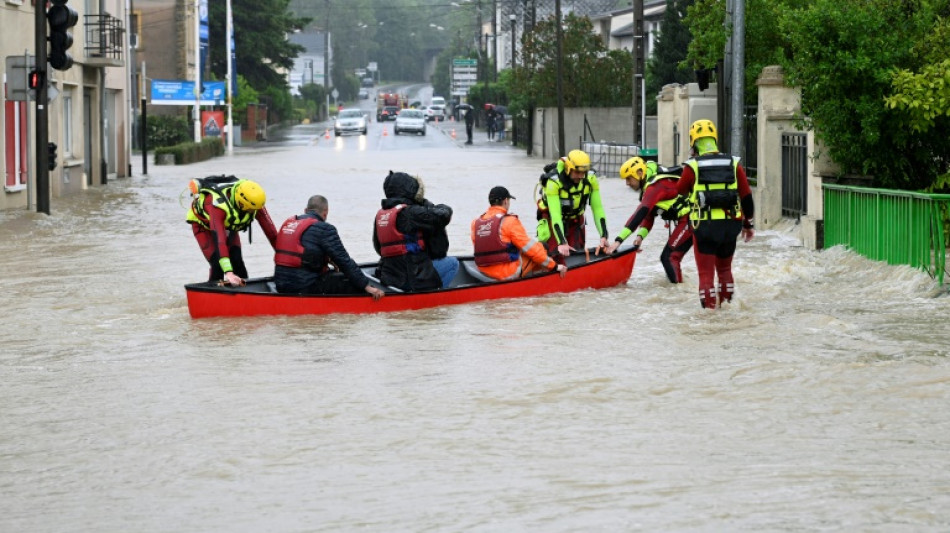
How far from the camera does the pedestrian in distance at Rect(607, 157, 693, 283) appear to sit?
15.7 m

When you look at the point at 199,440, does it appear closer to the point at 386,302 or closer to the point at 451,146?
the point at 386,302

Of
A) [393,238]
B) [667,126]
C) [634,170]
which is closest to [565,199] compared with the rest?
[634,170]

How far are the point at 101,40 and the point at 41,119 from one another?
1213 cm

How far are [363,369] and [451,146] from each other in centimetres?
5880

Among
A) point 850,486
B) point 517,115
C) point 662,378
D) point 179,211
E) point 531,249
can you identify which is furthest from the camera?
point 517,115

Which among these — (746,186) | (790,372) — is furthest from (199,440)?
(746,186)

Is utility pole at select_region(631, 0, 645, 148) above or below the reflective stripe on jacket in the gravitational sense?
above

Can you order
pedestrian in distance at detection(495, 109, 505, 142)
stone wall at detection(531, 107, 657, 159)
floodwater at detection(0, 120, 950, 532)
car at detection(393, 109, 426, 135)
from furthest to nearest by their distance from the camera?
pedestrian in distance at detection(495, 109, 505, 142) < car at detection(393, 109, 426, 135) < stone wall at detection(531, 107, 657, 159) < floodwater at detection(0, 120, 950, 532)

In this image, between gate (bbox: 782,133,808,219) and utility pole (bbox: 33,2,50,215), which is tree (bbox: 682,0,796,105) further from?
utility pole (bbox: 33,2,50,215)

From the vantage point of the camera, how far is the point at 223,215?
46.5 feet

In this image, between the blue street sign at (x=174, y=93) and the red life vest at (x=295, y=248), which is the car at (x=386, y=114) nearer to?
the blue street sign at (x=174, y=93)

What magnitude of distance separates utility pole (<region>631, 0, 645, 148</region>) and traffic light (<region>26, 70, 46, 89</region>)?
21.1 metres

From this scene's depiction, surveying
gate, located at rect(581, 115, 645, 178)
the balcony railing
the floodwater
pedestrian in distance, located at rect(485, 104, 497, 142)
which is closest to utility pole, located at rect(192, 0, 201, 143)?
pedestrian in distance, located at rect(485, 104, 497, 142)

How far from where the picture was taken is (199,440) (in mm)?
9219
